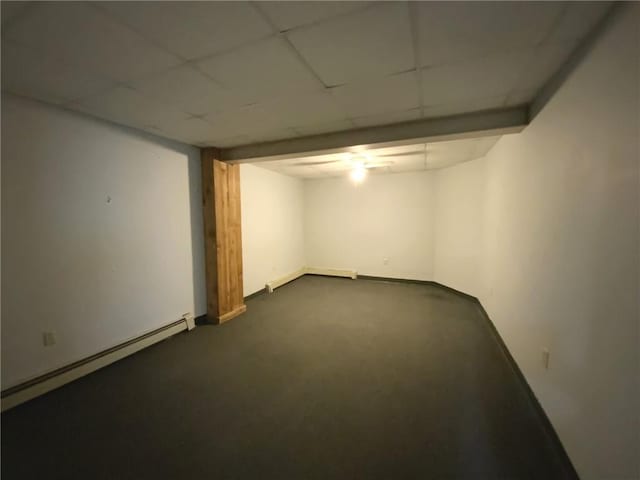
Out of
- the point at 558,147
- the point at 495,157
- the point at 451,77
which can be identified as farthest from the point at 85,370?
the point at 495,157

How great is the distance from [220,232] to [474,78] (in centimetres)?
305

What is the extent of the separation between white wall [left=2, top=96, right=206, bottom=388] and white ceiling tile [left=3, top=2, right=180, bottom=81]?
951mm

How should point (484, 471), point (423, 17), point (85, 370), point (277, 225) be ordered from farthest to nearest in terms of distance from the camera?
point (277, 225), point (85, 370), point (484, 471), point (423, 17)

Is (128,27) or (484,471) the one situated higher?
(128,27)

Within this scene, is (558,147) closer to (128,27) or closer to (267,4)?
(267,4)

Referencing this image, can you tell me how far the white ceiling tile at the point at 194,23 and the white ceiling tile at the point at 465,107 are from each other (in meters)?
1.56

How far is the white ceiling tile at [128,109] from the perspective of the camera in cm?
192

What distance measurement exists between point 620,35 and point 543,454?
82.8 inches

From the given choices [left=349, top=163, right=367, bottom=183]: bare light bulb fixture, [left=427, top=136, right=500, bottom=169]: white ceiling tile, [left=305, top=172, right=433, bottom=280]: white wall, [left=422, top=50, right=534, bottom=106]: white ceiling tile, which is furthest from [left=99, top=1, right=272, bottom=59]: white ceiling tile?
[left=305, top=172, right=433, bottom=280]: white wall

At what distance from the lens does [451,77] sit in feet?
5.59

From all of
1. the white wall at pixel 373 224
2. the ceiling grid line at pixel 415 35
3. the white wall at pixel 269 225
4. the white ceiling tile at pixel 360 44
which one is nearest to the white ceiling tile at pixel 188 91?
the white ceiling tile at pixel 360 44

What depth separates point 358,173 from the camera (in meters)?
4.95

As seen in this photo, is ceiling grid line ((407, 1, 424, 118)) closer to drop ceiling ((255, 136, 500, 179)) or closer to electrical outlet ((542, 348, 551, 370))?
drop ceiling ((255, 136, 500, 179))

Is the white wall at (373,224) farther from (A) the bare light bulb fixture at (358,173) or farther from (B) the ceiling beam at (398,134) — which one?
(B) the ceiling beam at (398,134)
